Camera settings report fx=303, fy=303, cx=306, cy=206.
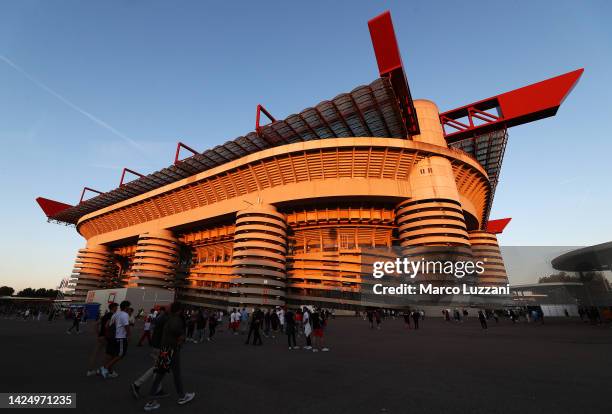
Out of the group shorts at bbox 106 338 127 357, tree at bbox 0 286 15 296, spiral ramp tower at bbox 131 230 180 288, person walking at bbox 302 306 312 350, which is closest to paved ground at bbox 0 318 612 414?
shorts at bbox 106 338 127 357

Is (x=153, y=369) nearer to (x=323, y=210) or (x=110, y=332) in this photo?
(x=110, y=332)

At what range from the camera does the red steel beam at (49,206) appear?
69506 mm

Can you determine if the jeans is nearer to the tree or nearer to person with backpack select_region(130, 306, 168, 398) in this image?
person with backpack select_region(130, 306, 168, 398)

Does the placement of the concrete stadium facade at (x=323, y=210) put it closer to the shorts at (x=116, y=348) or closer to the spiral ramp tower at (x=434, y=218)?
the spiral ramp tower at (x=434, y=218)

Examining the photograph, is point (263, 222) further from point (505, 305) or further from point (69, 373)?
point (505, 305)

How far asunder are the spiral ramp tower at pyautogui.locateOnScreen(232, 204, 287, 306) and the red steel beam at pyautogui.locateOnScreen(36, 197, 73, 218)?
57896 mm

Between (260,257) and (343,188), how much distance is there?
13597 millimetres

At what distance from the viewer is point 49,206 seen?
2778 inches

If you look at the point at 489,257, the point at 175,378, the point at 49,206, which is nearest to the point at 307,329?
the point at 175,378

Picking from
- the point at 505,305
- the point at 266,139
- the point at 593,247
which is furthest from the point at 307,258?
the point at 593,247

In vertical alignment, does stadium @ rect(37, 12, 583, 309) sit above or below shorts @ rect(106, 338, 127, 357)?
above

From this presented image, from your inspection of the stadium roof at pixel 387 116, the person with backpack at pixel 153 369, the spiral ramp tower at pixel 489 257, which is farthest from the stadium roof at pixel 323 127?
the person with backpack at pixel 153 369

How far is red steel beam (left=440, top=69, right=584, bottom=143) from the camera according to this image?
34.9 meters

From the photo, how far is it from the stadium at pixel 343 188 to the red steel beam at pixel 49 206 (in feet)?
126
